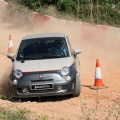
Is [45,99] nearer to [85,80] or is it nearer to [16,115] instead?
[85,80]

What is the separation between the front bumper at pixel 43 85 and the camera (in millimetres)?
10211

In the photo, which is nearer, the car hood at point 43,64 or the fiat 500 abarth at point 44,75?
the fiat 500 abarth at point 44,75

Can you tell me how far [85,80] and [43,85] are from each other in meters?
3.22

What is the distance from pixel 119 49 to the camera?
1723 cm

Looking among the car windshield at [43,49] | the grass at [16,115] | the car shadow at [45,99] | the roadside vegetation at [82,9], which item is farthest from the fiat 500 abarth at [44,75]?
the roadside vegetation at [82,9]

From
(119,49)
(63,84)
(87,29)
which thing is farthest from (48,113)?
(87,29)

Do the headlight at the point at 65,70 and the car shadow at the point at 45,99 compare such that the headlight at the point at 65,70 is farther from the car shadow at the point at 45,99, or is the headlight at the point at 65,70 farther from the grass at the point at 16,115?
the grass at the point at 16,115

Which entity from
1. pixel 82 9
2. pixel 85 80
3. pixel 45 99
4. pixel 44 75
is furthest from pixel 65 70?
pixel 82 9

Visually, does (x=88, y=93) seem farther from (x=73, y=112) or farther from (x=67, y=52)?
(x=73, y=112)

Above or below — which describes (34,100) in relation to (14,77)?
below

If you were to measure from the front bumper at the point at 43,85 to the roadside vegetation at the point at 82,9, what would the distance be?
12908mm

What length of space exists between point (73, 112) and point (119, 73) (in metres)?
5.08

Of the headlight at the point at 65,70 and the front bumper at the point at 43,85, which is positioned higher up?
the headlight at the point at 65,70

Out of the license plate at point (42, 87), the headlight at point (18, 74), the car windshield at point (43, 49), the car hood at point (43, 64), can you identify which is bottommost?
the license plate at point (42, 87)
